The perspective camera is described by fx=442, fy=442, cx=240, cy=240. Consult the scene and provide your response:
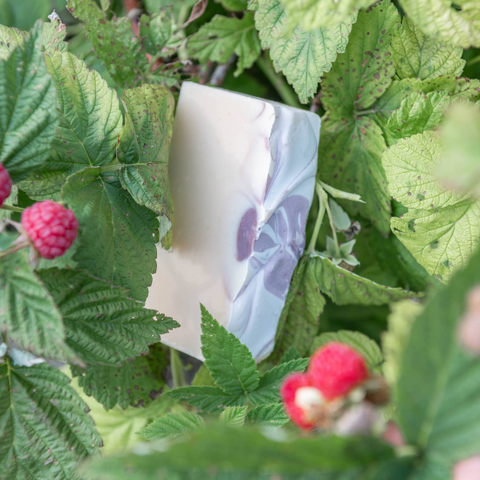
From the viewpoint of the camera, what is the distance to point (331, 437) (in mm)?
322

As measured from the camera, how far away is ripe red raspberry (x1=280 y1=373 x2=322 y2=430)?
0.36m

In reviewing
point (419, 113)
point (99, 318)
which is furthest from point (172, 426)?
point (419, 113)

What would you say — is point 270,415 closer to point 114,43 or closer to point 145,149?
point 145,149

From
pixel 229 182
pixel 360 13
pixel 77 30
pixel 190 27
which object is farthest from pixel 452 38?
pixel 77 30

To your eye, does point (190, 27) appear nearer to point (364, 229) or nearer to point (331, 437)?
point (364, 229)

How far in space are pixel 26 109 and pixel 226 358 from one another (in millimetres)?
431

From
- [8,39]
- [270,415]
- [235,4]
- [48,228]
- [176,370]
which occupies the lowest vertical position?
[176,370]

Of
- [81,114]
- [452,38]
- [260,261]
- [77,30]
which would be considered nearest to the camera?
[452,38]

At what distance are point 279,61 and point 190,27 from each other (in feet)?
1.20

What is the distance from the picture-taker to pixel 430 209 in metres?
0.72

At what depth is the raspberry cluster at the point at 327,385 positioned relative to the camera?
0.35m

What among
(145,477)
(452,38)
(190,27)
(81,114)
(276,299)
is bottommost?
(276,299)

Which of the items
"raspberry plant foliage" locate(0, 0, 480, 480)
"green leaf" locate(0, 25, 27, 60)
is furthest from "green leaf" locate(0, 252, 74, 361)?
"green leaf" locate(0, 25, 27, 60)

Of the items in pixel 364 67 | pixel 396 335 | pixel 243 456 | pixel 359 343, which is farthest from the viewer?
pixel 359 343
